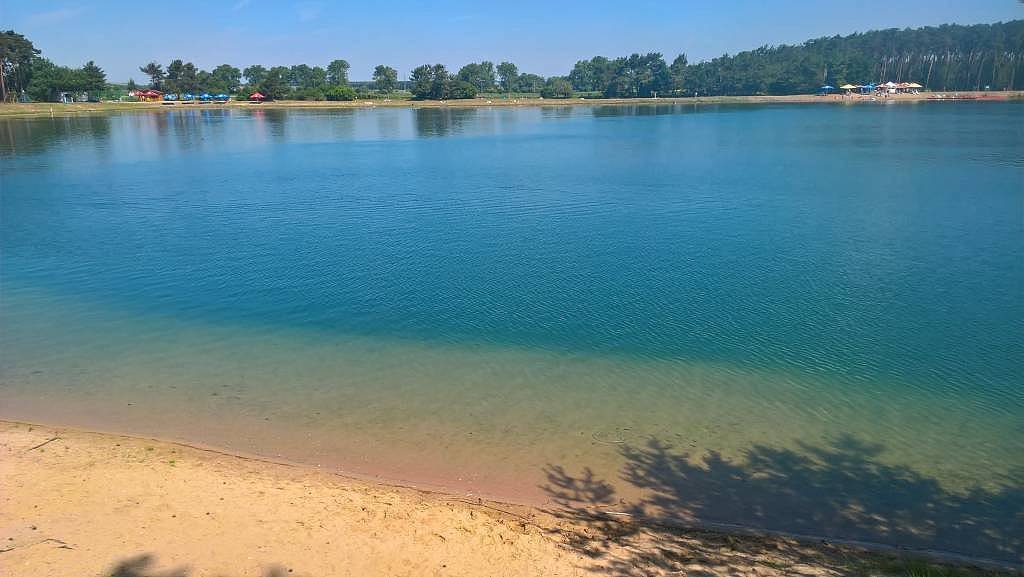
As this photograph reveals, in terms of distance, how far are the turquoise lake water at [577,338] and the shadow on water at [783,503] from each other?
50mm

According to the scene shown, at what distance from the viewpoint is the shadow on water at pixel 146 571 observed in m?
6.92

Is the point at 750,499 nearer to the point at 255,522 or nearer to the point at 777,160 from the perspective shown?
the point at 255,522

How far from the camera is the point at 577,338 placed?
15.2 meters

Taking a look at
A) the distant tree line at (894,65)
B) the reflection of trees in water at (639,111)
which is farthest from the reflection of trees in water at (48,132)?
the distant tree line at (894,65)

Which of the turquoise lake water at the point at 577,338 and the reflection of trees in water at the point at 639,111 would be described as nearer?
the turquoise lake water at the point at 577,338

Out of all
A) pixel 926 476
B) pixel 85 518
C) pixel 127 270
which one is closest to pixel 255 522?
pixel 85 518

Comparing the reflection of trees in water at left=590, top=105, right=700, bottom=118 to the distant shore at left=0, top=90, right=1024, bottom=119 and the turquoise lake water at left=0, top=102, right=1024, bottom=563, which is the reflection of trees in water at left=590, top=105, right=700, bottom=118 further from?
the turquoise lake water at left=0, top=102, right=1024, bottom=563

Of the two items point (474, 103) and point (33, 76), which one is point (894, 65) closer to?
point (474, 103)

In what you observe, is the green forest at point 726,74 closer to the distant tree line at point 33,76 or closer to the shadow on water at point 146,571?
the distant tree line at point 33,76

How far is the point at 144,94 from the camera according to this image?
450ft

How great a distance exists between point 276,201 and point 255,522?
2686cm

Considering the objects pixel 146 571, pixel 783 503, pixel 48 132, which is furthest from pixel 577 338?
pixel 48 132

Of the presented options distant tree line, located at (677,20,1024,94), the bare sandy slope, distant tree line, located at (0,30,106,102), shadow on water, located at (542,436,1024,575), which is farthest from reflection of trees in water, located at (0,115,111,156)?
distant tree line, located at (677,20,1024,94)

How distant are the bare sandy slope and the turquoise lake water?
102 centimetres
